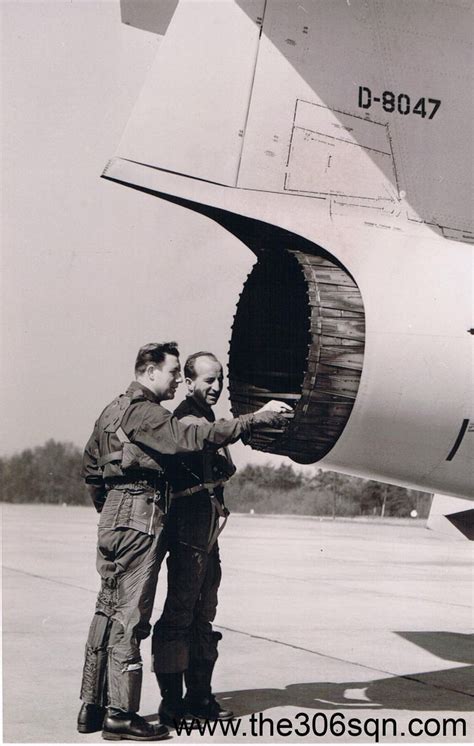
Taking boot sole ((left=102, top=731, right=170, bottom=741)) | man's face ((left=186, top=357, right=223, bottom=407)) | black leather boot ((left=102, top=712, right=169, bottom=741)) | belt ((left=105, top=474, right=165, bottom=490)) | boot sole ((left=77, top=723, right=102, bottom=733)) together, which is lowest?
boot sole ((left=77, top=723, right=102, bottom=733))

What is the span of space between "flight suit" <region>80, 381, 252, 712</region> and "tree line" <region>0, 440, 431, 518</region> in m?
13.6

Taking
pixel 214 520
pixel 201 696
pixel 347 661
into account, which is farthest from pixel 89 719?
pixel 347 661

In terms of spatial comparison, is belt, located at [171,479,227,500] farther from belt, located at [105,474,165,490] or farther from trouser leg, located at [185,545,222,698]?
trouser leg, located at [185,545,222,698]

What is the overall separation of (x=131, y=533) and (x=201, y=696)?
0.77 metres

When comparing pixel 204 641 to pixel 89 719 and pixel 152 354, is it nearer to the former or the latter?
pixel 89 719

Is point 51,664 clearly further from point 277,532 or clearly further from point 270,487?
point 270,487

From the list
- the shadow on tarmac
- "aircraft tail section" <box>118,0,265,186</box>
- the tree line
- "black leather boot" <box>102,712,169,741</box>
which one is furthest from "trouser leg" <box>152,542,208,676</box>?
the tree line

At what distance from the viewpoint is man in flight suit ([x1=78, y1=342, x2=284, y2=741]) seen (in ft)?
10.5

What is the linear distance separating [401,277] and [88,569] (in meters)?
6.30

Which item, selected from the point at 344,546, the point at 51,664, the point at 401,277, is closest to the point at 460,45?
the point at 401,277

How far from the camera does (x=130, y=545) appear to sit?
329 centimetres

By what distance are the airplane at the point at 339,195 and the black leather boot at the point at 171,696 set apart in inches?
37.4

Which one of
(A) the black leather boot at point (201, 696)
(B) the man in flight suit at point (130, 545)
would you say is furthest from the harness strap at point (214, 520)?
(A) the black leather boot at point (201, 696)

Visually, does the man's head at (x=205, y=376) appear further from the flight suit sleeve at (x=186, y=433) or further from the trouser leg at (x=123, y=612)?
the trouser leg at (x=123, y=612)
